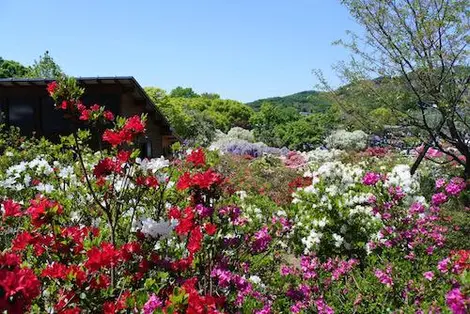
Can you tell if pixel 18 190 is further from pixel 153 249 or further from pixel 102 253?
pixel 102 253

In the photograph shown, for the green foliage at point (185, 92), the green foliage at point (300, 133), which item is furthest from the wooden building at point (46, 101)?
the green foliage at point (185, 92)

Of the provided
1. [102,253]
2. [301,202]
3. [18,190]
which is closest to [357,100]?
[301,202]

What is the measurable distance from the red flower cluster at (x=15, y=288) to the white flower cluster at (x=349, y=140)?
88.9ft

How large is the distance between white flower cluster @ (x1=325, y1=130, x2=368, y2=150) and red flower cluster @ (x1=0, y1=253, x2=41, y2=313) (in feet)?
88.9

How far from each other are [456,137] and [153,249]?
10141mm

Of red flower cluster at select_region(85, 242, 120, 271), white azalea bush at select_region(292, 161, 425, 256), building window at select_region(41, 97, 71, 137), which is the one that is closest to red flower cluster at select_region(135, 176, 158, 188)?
red flower cluster at select_region(85, 242, 120, 271)

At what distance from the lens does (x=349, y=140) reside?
29.5 m

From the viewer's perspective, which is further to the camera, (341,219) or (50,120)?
(50,120)

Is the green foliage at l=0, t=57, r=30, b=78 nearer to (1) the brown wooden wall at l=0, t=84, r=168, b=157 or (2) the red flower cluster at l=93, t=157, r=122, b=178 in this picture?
(1) the brown wooden wall at l=0, t=84, r=168, b=157

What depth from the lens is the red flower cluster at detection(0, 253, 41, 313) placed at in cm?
162

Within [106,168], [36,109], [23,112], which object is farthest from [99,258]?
[23,112]

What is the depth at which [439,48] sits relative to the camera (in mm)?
11000

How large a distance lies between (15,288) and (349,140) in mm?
28708

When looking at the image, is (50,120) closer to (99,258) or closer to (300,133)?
(99,258)
